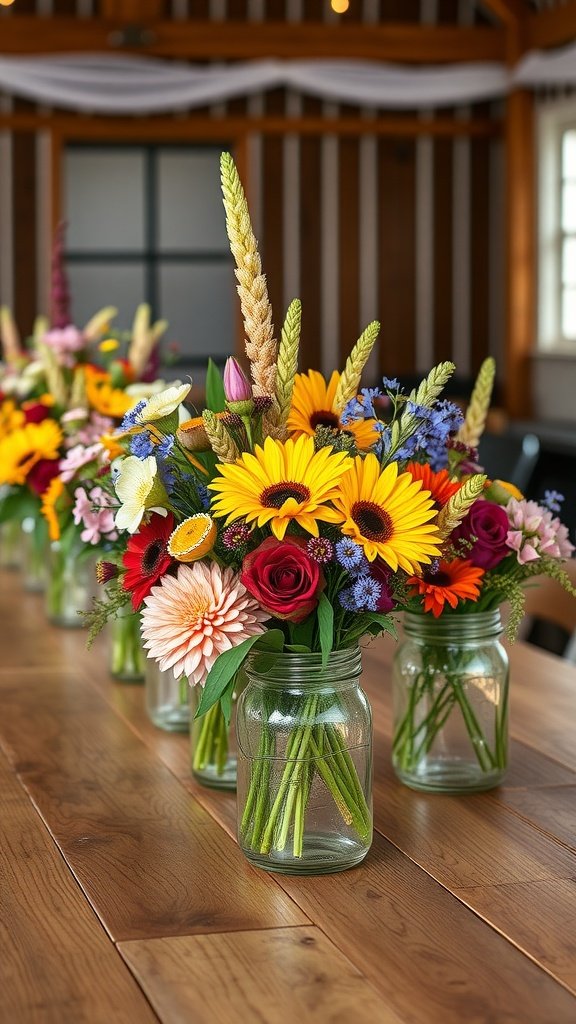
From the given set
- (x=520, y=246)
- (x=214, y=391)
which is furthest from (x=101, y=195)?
(x=214, y=391)

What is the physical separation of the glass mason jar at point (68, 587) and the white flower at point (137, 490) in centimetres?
109

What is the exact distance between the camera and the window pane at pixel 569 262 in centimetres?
741

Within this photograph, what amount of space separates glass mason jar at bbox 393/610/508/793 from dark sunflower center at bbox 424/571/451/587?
8 centimetres

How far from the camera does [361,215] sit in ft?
26.7

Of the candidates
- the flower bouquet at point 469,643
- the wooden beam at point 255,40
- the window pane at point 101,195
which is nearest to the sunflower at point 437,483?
the flower bouquet at point 469,643

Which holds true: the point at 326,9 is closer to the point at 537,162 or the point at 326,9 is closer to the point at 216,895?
the point at 537,162

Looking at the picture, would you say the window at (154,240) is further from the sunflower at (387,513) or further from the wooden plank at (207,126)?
the sunflower at (387,513)

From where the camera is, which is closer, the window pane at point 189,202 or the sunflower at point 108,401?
the sunflower at point 108,401

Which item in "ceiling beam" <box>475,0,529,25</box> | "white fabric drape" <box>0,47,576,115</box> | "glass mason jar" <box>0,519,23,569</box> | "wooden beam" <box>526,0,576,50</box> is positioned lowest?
"glass mason jar" <box>0,519,23,569</box>

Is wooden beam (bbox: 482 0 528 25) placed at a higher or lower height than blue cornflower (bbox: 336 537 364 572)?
higher

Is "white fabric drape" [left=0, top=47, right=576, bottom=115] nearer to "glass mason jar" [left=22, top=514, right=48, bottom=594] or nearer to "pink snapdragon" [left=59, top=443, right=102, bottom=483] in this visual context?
"glass mason jar" [left=22, top=514, right=48, bottom=594]

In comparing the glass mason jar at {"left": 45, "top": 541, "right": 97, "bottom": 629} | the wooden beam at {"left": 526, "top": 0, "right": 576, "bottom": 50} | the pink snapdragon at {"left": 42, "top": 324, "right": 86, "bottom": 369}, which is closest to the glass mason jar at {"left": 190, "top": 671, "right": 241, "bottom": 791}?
the glass mason jar at {"left": 45, "top": 541, "right": 97, "bottom": 629}

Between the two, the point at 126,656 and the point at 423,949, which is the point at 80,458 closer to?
the point at 126,656

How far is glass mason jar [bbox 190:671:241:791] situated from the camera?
1.41 m
